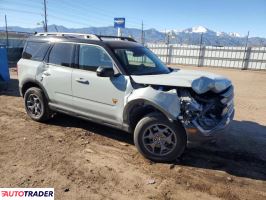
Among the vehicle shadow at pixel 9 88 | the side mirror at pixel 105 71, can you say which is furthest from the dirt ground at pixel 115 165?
the vehicle shadow at pixel 9 88

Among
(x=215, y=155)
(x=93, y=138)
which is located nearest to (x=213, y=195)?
(x=215, y=155)

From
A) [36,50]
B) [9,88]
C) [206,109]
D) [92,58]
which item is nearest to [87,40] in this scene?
[92,58]

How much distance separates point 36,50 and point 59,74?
1063 mm

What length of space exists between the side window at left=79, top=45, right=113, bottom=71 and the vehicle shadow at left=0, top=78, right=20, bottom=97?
479 cm

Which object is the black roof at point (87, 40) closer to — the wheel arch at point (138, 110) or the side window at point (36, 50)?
the side window at point (36, 50)

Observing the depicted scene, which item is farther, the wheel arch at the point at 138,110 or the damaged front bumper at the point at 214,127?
the wheel arch at the point at 138,110

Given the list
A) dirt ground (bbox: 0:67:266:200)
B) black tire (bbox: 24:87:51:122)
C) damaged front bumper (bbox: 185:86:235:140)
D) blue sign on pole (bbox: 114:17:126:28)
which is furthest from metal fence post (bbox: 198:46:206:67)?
damaged front bumper (bbox: 185:86:235:140)

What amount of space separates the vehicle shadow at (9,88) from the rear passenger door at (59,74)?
12.8 ft

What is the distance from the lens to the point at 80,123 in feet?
21.1

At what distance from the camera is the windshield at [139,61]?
16.6 feet

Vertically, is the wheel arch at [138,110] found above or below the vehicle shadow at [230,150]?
above

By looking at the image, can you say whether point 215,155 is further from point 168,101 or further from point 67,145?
point 67,145

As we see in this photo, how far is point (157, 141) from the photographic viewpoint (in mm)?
4535

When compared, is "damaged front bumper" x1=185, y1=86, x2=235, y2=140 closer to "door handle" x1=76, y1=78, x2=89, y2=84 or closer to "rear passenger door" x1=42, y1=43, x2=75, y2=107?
"door handle" x1=76, y1=78, x2=89, y2=84
